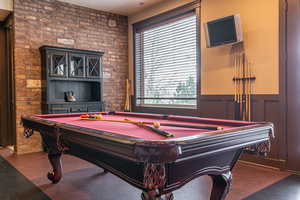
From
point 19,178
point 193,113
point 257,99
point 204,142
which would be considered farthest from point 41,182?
point 257,99

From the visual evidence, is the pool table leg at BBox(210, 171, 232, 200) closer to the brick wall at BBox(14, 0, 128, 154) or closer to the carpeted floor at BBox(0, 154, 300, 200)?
the carpeted floor at BBox(0, 154, 300, 200)

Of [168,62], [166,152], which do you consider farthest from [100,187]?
[168,62]

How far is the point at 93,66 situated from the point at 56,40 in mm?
843

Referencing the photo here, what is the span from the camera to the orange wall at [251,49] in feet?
11.3

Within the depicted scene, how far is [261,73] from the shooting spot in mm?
3570

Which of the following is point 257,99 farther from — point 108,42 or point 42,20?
point 42,20

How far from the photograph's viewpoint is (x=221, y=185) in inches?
79.7

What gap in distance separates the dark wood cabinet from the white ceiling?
0.98m

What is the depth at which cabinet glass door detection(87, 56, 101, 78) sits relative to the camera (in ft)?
16.5

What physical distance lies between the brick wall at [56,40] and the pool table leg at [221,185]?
3.75 m

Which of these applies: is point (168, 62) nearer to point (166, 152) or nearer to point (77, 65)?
point (77, 65)

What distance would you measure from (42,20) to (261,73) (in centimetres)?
391

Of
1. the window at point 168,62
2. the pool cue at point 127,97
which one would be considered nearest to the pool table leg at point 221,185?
the window at point 168,62

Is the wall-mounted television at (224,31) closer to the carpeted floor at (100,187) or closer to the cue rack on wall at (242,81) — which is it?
the cue rack on wall at (242,81)
